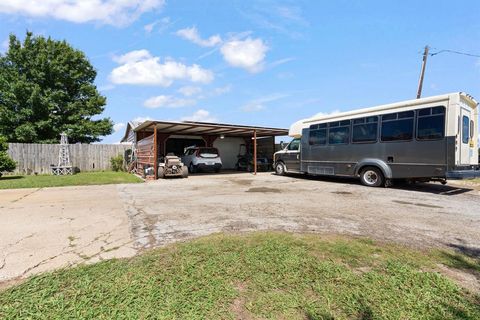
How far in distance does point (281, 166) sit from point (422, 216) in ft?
30.9

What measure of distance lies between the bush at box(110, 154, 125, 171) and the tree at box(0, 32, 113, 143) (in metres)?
6.80

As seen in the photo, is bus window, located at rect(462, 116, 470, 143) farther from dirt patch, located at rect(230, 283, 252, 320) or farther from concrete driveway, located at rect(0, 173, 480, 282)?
dirt patch, located at rect(230, 283, 252, 320)

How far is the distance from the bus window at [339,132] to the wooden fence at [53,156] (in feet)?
46.2

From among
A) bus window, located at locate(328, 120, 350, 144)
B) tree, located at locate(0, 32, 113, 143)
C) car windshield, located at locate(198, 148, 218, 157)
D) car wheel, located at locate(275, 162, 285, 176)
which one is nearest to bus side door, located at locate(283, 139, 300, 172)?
car wheel, located at locate(275, 162, 285, 176)

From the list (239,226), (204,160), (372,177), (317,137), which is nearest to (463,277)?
(239,226)

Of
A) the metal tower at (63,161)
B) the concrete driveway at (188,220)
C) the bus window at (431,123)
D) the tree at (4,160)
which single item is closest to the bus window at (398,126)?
the bus window at (431,123)

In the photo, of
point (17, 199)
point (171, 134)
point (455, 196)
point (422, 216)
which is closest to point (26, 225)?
point (17, 199)

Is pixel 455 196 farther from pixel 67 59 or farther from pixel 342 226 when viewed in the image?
pixel 67 59

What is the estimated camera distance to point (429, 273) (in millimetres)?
2828

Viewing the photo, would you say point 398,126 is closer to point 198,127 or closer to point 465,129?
point 465,129

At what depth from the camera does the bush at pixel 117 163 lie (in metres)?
18.1

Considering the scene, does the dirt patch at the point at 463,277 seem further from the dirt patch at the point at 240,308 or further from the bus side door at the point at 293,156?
the bus side door at the point at 293,156

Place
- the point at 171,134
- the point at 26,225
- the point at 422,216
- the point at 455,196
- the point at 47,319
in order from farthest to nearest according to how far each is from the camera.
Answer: the point at 171,134 → the point at 455,196 → the point at 422,216 → the point at 26,225 → the point at 47,319

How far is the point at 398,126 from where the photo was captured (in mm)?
8945
